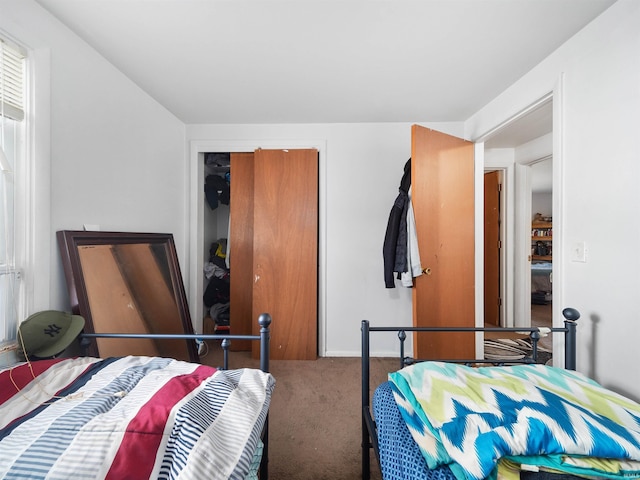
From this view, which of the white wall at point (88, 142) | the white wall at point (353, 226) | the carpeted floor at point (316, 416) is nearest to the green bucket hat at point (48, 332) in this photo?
the white wall at point (88, 142)

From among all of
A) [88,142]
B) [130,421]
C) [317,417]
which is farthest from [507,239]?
[88,142]

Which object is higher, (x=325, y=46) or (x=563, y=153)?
(x=325, y=46)

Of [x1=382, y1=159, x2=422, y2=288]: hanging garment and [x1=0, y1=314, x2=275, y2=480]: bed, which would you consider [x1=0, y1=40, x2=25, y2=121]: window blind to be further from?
[x1=382, y1=159, x2=422, y2=288]: hanging garment

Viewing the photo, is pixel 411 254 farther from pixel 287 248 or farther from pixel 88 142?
pixel 88 142

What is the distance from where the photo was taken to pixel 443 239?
6.61 ft

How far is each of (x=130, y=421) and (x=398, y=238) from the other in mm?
1887

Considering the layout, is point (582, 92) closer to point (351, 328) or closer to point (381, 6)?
point (381, 6)

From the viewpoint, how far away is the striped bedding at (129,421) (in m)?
0.58

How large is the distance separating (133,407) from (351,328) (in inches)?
77.1

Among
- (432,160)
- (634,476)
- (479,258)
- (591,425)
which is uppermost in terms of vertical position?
(432,160)

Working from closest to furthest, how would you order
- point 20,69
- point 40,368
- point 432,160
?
point 40,368
point 20,69
point 432,160

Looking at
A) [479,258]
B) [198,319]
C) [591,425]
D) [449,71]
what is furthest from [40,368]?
[479,258]

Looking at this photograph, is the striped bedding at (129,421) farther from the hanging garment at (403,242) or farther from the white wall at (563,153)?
the hanging garment at (403,242)

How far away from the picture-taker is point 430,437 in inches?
28.0
